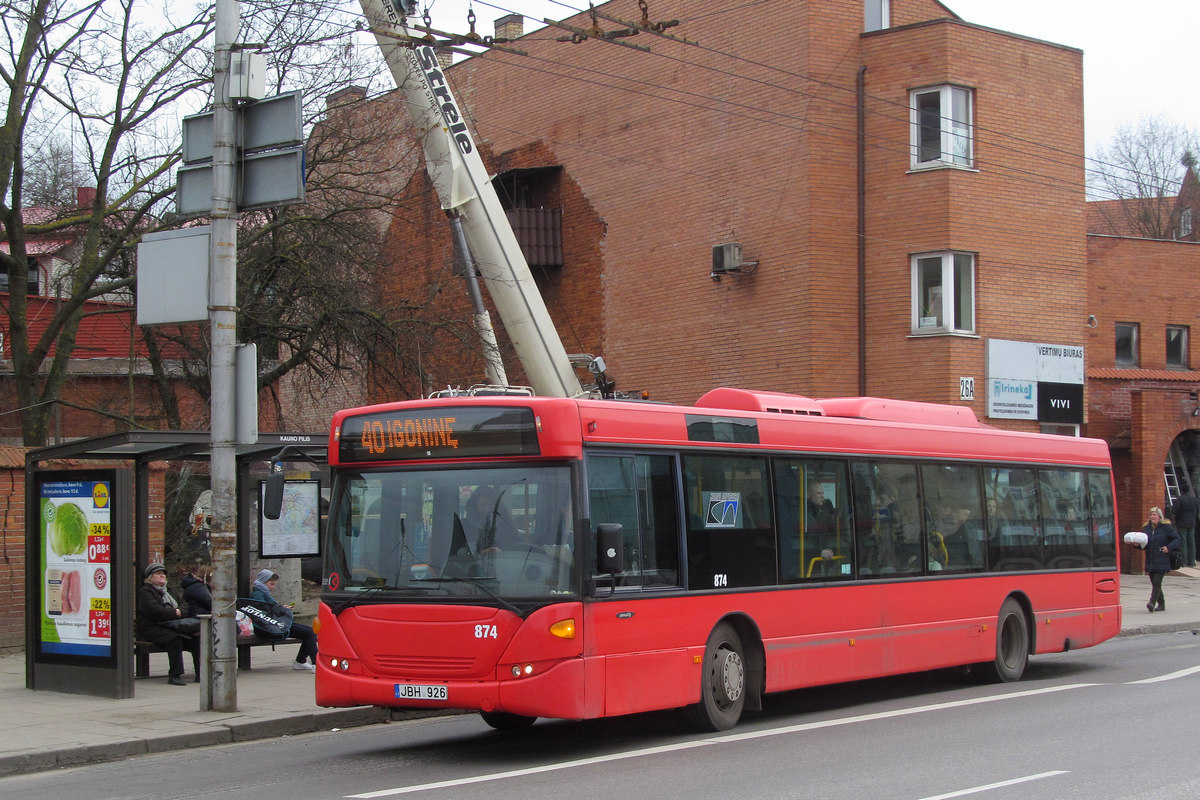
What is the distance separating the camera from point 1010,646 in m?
14.5

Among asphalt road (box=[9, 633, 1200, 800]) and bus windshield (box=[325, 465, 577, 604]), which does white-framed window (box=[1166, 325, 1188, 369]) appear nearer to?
asphalt road (box=[9, 633, 1200, 800])

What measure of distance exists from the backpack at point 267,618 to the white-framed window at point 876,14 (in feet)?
58.5

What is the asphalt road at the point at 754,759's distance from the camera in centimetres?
809

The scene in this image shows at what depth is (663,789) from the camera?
26.4 ft

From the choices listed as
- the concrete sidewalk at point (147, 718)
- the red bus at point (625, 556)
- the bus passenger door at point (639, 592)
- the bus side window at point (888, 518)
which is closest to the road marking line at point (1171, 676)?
the red bus at point (625, 556)

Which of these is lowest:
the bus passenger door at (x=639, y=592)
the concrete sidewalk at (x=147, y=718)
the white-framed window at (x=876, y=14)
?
the concrete sidewalk at (x=147, y=718)

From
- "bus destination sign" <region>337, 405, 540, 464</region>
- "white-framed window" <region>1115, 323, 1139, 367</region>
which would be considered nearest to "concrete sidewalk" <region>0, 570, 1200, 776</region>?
"bus destination sign" <region>337, 405, 540, 464</region>

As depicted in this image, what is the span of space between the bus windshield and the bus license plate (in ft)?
2.01

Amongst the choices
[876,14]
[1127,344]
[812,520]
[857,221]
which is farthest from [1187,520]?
[812,520]

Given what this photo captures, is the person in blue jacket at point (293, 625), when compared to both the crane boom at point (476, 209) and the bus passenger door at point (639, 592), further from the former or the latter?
the crane boom at point (476, 209)

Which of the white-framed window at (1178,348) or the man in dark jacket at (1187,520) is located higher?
the white-framed window at (1178,348)

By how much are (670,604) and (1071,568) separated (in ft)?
24.3

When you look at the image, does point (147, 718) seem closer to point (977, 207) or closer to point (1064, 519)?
point (1064, 519)

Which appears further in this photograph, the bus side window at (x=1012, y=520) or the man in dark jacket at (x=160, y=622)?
the bus side window at (x=1012, y=520)
